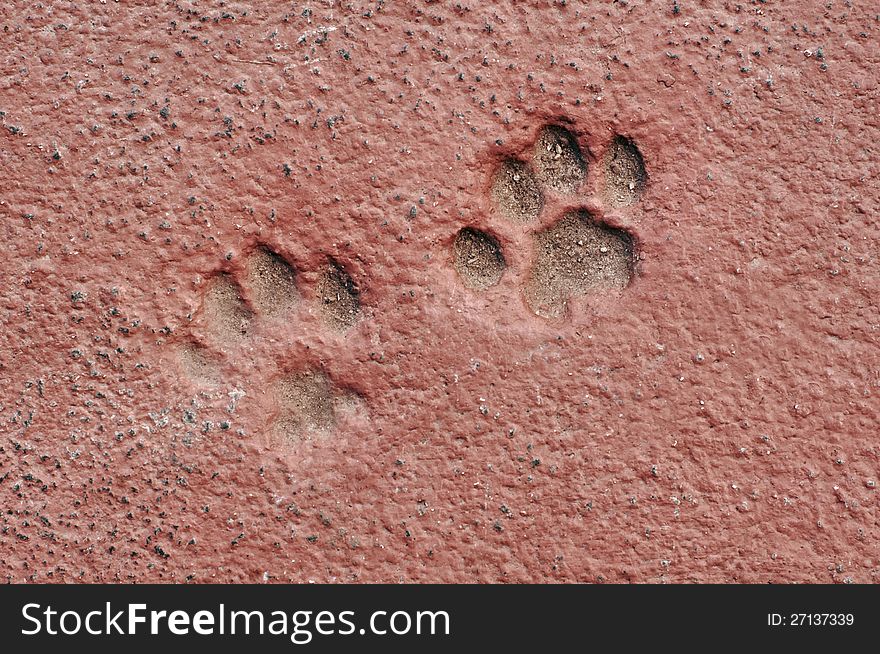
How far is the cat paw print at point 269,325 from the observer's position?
1589 millimetres

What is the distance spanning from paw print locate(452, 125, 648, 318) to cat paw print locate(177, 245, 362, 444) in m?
0.28

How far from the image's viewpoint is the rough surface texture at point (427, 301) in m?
1.57

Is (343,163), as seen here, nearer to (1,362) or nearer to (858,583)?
(1,362)

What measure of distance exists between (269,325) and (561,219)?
0.65 metres

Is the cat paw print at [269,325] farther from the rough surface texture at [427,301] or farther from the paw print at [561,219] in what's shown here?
the paw print at [561,219]

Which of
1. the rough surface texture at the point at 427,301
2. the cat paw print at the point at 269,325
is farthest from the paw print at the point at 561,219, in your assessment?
the cat paw print at the point at 269,325

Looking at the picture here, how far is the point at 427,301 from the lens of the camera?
5.19ft

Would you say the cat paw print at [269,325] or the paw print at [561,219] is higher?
the paw print at [561,219]

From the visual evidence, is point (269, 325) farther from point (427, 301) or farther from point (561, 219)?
point (561, 219)

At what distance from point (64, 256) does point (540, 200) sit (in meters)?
0.99

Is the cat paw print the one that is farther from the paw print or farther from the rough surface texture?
the paw print

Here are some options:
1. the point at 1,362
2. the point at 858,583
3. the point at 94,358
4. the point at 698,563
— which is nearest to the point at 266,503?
the point at 94,358

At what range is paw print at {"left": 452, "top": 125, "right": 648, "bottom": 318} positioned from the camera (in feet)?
5.21

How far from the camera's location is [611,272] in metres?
1.60
